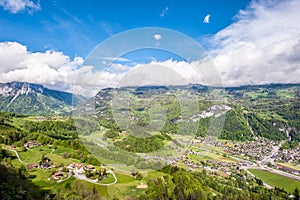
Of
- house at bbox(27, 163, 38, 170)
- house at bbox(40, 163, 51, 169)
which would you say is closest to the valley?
house at bbox(27, 163, 38, 170)

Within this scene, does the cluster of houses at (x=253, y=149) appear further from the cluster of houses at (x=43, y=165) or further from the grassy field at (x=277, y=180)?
the cluster of houses at (x=43, y=165)

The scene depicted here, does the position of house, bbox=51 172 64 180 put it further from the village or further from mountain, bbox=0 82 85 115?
mountain, bbox=0 82 85 115

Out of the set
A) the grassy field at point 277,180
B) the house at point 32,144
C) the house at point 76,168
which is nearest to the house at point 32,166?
the house at point 76,168

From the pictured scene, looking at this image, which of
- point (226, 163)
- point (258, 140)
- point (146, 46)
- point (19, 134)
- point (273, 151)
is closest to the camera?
point (146, 46)

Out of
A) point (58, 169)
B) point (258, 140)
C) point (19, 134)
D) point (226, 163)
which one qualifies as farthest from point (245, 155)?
point (19, 134)

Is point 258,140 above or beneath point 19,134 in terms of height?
beneath

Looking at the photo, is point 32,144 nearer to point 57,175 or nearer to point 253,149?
point 57,175

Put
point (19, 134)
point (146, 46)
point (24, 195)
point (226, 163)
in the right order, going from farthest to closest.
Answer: point (226, 163), point (19, 134), point (24, 195), point (146, 46)

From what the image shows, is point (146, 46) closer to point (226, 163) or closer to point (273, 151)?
point (226, 163)

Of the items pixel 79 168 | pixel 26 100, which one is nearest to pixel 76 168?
pixel 79 168
